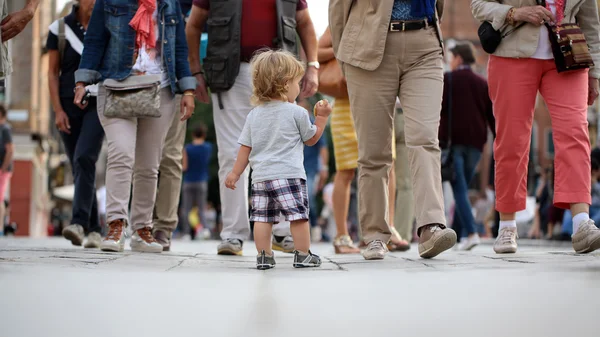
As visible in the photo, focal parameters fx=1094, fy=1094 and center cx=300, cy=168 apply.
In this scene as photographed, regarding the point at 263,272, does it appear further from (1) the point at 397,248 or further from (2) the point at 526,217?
(2) the point at 526,217

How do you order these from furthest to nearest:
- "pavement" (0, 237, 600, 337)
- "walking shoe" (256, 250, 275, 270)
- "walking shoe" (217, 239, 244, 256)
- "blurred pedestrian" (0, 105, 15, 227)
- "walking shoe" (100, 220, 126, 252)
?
"blurred pedestrian" (0, 105, 15, 227), "walking shoe" (217, 239, 244, 256), "walking shoe" (100, 220, 126, 252), "walking shoe" (256, 250, 275, 270), "pavement" (0, 237, 600, 337)

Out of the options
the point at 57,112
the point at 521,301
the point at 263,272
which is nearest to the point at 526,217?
the point at 57,112

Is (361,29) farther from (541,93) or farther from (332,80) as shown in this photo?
(332,80)

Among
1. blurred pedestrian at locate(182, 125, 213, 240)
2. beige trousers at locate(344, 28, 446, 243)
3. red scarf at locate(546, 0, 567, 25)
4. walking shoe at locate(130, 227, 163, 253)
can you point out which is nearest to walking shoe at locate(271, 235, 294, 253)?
walking shoe at locate(130, 227, 163, 253)

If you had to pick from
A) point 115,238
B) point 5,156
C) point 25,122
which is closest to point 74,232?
point 115,238

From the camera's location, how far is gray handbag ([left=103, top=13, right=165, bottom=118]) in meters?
8.18

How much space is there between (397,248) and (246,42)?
244cm

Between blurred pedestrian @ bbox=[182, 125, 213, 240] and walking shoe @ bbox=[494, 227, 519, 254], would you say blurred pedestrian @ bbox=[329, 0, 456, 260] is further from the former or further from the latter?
blurred pedestrian @ bbox=[182, 125, 213, 240]

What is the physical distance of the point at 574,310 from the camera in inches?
169

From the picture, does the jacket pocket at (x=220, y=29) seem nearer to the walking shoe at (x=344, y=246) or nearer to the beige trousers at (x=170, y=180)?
the beige trousers at (x=170, y=180)

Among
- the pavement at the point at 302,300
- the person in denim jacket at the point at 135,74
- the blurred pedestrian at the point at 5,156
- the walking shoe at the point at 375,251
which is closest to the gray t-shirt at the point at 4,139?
the blurred pedestrian at the point at 5,156

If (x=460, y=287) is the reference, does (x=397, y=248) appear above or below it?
below

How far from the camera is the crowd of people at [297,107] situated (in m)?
6.87

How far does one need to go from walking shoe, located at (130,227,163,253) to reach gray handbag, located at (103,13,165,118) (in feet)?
3.12
